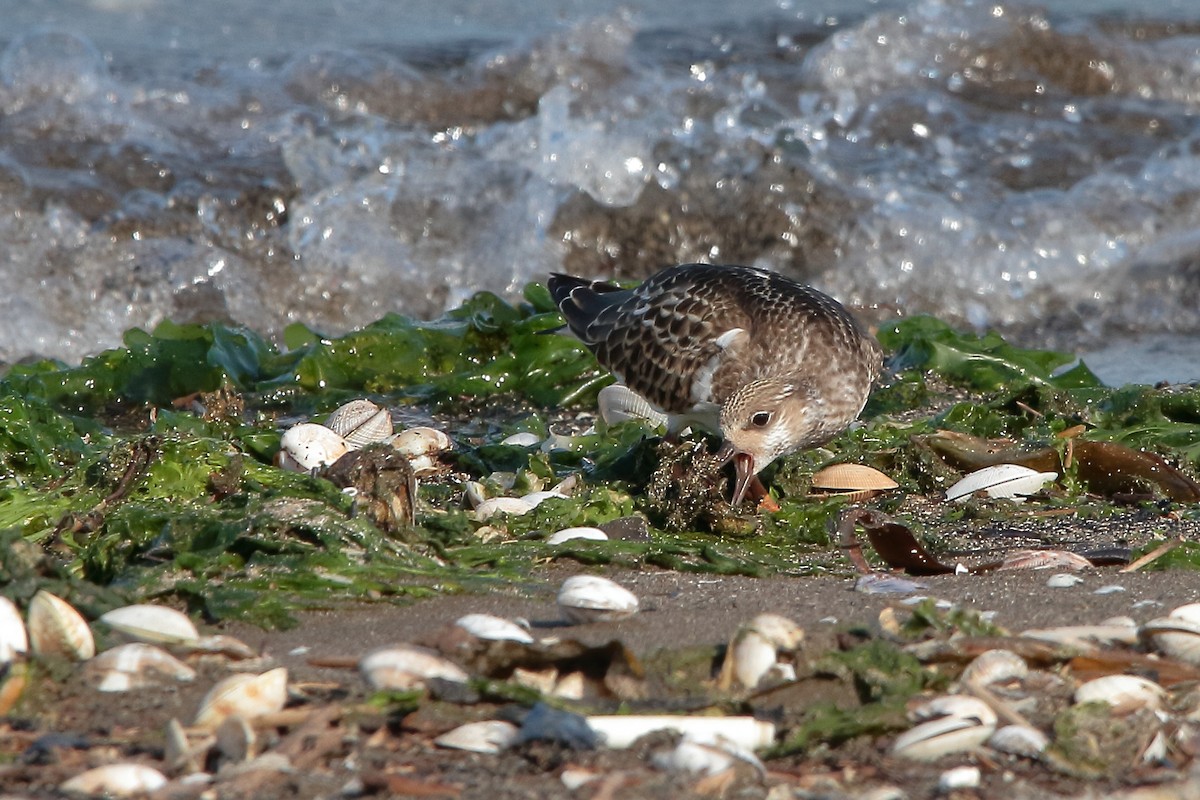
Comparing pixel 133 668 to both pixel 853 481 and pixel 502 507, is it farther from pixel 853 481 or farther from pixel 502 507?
pixel 853 481

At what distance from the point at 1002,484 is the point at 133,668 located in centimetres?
269

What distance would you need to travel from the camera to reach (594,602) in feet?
9.77

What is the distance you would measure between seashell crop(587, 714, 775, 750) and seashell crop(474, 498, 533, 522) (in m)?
1.60

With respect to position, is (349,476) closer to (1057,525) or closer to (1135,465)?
(1057,525)

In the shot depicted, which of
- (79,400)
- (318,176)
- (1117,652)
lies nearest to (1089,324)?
(318,176)

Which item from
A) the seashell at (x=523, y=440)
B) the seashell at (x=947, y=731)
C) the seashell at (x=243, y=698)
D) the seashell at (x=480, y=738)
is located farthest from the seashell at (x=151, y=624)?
the seashell at (x=523, y=440)

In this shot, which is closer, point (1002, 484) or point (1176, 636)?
point (1176, 636)

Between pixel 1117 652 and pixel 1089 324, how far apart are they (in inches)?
232

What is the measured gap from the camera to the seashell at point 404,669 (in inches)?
102

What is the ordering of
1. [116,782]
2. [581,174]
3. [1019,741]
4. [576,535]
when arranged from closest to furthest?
[116,782] → [1019,741] → [576,535] → [581,174]

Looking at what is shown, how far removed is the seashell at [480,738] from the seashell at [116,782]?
447 millimetres

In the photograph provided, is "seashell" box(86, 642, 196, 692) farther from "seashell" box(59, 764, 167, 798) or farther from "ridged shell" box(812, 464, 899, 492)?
"ridged shell" box(812, 464, 899, 492)

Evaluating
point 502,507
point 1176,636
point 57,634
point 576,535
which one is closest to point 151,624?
point 57,634

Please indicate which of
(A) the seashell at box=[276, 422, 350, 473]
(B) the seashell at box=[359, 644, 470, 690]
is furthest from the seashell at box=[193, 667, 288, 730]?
(A) the seashell at box=[276, 422, 350, 473]
